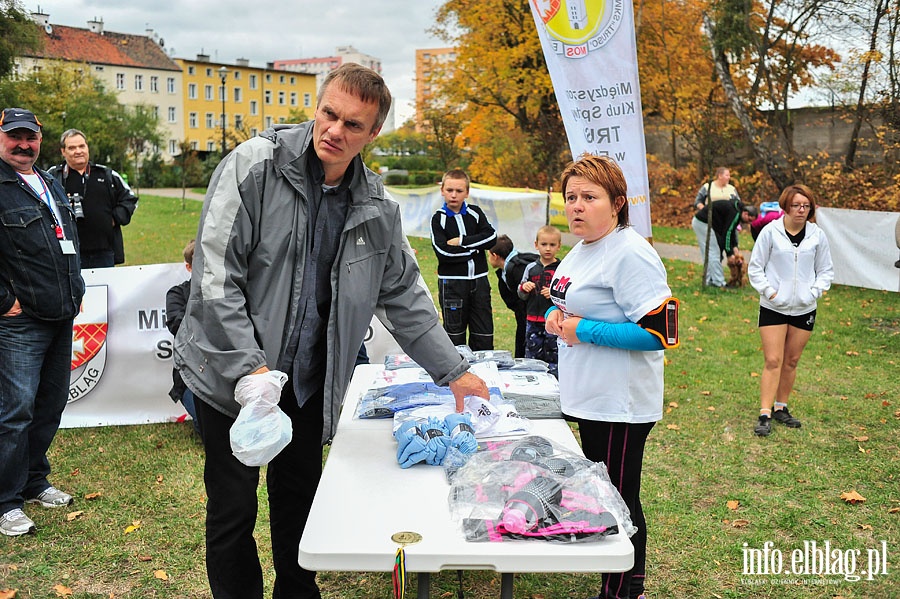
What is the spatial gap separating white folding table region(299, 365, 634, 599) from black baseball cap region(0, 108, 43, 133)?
2729 mm

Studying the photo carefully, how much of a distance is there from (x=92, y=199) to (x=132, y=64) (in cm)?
7791

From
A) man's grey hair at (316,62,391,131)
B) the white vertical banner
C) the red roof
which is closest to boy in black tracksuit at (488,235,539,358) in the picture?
the white vertical banner

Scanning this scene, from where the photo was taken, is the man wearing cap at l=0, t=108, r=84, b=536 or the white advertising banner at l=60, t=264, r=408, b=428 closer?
the man wearing cap at l=0, t=108, r=84, b=536

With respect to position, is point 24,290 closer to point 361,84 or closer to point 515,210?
point 361,84

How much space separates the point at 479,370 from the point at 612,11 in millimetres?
3144

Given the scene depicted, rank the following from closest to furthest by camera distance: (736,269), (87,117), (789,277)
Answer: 1. (789,277)
2. (736,269)
3. (87,117)

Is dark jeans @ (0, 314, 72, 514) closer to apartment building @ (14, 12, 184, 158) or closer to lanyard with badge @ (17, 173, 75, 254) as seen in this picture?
lanyard with badge @ (17, 173, 75, 254)

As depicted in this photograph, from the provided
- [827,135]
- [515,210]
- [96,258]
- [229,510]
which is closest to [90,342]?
[96,258]

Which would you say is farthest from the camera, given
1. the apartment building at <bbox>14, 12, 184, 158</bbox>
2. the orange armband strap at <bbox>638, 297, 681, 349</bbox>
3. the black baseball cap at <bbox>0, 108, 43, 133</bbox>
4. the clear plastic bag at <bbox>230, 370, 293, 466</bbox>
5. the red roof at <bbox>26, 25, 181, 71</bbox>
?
the apartment building at <bbox>14, 12, 184, 158</bbox>

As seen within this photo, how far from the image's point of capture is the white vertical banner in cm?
563

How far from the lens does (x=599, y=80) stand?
A: 5711 millimetres

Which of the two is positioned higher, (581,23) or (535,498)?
(581,23)

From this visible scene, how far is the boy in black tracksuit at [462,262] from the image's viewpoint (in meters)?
6.77

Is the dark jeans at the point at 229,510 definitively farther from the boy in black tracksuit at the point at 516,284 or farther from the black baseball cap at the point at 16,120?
the boy in black tracksuit at the point at 516,284
